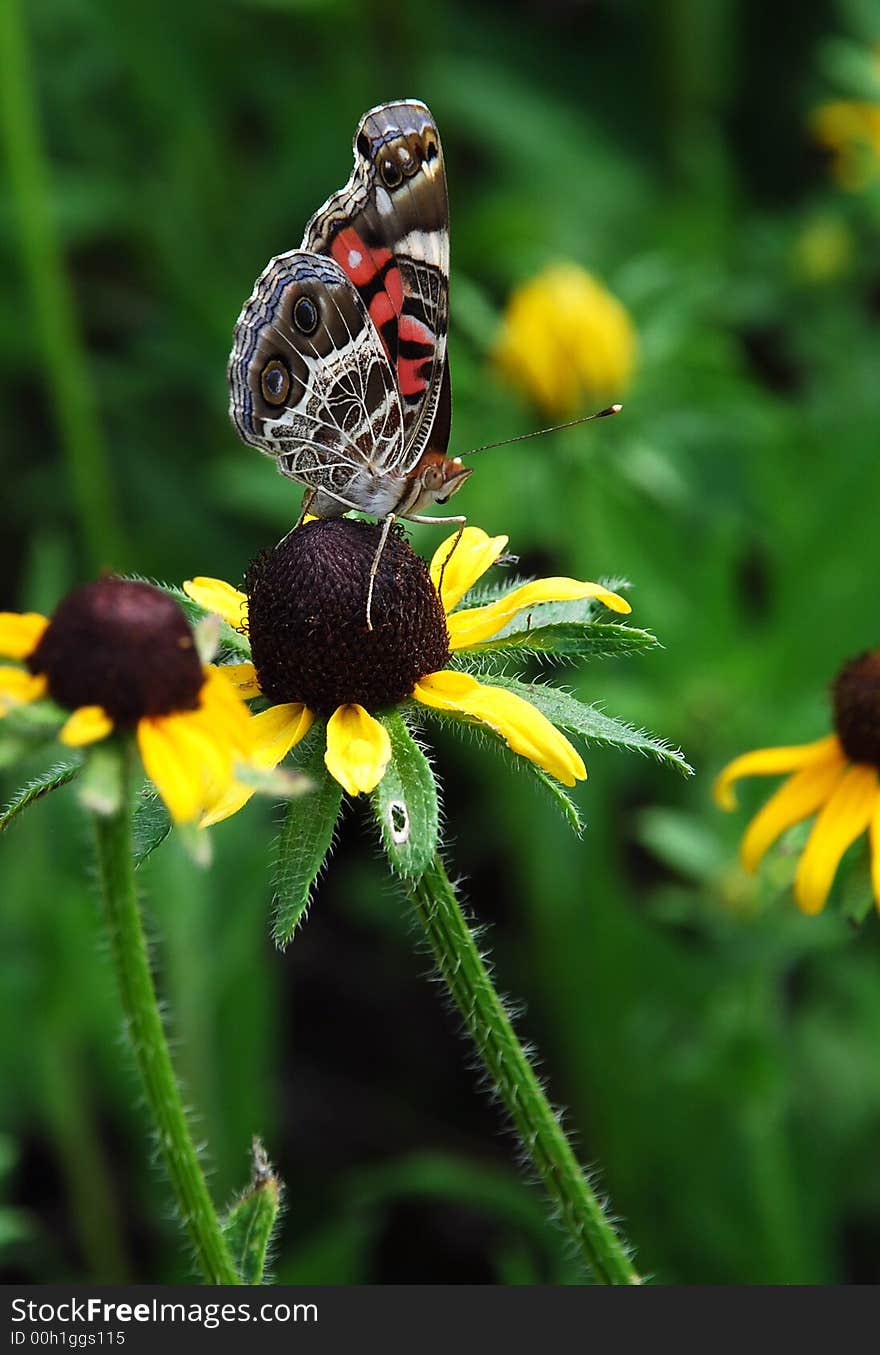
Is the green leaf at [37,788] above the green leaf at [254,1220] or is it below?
above

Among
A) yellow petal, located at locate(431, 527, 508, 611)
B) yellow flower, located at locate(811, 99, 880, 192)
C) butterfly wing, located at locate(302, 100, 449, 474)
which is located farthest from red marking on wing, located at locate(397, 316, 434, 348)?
yellow flower, located at locate(811, 99, 880, 192)

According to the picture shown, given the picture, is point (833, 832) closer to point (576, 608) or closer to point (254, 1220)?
point (576, 608)

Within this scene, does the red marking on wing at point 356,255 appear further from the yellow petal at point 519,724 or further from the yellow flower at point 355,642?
the yellow petal at point 519,724

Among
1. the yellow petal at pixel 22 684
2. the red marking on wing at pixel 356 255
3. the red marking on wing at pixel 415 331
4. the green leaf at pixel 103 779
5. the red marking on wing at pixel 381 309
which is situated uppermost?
the red marking on wing at pixel 356 255

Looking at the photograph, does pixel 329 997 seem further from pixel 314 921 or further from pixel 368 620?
pixel 368 620

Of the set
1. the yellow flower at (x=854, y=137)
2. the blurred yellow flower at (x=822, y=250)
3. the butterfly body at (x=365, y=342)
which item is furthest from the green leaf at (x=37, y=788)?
the blurred yellow flower at (x=822, y=250)

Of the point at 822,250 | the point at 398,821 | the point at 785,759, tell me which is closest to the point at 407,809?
the point at 398,821

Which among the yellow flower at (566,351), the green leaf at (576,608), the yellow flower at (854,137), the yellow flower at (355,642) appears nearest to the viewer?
the yellow flower at (355,642)
